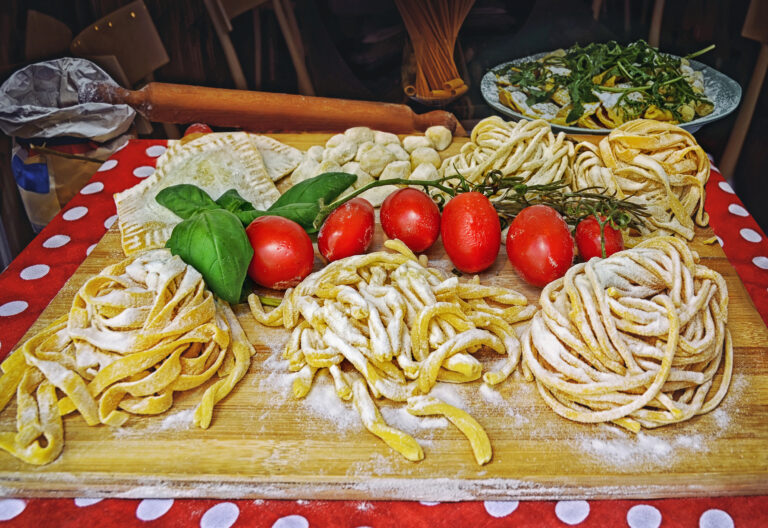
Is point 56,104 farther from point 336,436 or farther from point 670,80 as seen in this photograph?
point 670,80

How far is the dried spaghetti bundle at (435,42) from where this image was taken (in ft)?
10.6

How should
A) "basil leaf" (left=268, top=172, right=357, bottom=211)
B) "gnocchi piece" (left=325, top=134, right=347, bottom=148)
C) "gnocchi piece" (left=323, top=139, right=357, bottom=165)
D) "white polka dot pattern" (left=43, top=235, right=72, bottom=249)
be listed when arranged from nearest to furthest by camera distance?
"basil leaf" (left=268, top=172, right=357, bottom=211), "white polka dot pattern" (left=43, top=235, right=72, bottom=249), "gnocchi piece" (left=323, top=139, right=357, bottom=165), "gnocchi piece" (left=325, top=134, right=347, bottom=148)

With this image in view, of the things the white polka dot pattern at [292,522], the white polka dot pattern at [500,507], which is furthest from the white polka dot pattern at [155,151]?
the white polka dot pattern at [500,507]

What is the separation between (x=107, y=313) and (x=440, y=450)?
98cm

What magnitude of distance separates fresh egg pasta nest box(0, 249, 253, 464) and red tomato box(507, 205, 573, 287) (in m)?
0.91

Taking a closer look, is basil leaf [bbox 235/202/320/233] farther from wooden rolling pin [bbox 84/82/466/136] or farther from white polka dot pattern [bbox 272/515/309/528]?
wooden rolling pin [bbox 84/82/466/136]

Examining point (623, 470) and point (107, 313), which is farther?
point (107, 313)

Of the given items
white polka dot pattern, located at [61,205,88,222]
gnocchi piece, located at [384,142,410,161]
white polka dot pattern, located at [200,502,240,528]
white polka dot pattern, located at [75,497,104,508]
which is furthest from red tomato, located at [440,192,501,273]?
white polka dot pattern, located at [61,205,88,222]

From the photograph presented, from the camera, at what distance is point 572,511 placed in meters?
1.44

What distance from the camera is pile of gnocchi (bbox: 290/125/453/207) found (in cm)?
260

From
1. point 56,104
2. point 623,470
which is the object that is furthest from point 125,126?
point 623,470

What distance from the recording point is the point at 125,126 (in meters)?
3.40

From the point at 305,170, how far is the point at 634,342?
155 centimetres

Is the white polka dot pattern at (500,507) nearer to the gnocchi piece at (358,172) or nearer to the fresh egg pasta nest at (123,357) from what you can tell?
the fresh egg pasta nest at (123,357)
